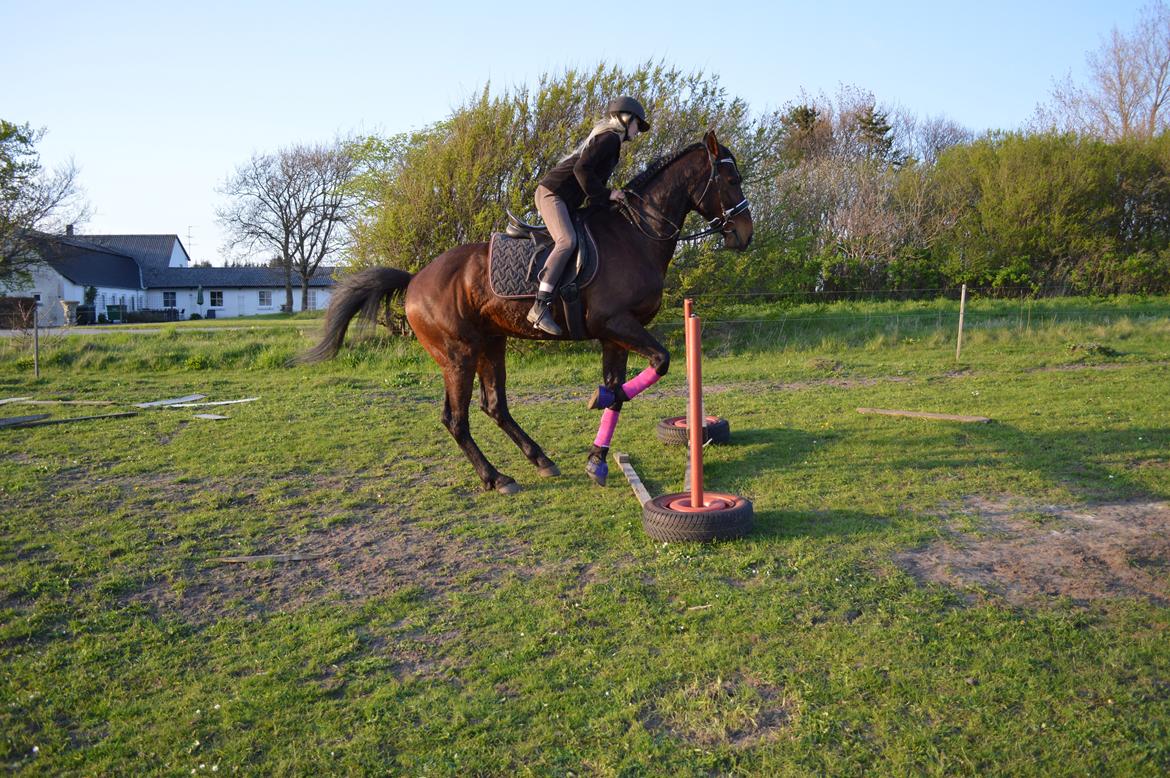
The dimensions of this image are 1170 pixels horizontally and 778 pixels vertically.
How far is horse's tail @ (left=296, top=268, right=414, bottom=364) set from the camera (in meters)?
7.80

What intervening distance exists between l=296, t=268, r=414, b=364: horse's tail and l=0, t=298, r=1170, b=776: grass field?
1155mm

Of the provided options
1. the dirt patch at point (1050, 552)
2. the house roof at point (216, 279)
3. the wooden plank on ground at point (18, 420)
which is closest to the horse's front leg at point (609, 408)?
the dirt patch at point (1050, 552)

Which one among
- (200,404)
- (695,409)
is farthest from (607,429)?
(200,404)

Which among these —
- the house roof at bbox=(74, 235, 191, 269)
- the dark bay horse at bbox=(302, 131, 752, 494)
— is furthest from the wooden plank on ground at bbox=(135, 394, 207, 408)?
the house roof at bbox=(74, 235, 191, 269)

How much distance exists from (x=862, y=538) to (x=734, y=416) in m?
4.76

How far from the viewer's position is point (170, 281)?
67188 mm

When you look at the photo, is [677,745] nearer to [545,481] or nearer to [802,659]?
[802,659]

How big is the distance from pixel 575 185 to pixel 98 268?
64.6 metres

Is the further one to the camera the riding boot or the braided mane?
the braided mane

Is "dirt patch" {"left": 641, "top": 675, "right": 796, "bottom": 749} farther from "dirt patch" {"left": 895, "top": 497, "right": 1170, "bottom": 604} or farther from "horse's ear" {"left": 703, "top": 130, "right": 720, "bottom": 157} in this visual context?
"horse's ear" {"left": 703, "top": 130, "right": 720, "bottom": 157}

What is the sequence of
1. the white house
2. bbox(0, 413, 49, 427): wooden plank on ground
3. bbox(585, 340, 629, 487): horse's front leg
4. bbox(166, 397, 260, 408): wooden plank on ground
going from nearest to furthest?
bbox(585, 340, 629, 487): horse's front leg < bbox(0, 413, 49, 427): wooden plank on ground < bbox(166, 397, 260, 408): wooden plank on ground < the white house

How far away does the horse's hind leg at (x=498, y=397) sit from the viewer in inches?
289

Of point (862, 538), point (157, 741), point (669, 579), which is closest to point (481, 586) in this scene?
point (669, 579)

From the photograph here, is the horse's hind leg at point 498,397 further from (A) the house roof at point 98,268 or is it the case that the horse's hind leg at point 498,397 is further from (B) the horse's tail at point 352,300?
(A) the house roof at point 98,268
